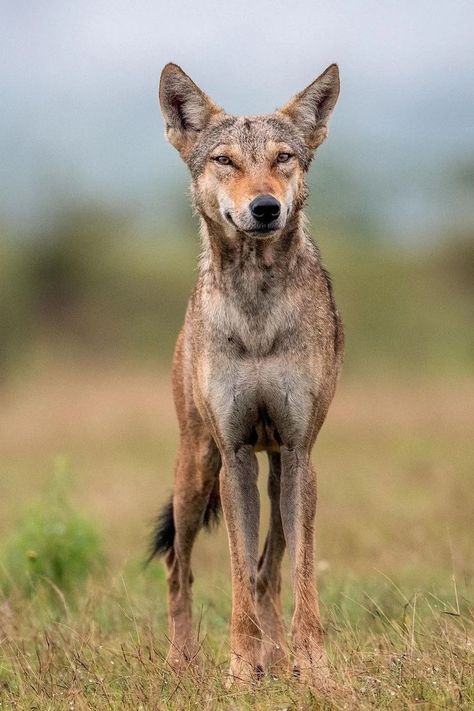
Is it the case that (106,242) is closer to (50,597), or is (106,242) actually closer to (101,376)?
(101,376)

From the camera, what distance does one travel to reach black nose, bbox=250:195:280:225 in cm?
555

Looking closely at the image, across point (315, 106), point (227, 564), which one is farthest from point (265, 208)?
point (227, 564)

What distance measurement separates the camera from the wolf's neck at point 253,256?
19.6 feet

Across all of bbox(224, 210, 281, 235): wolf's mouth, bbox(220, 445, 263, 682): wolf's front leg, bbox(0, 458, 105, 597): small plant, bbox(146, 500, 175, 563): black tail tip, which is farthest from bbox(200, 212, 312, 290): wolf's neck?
bbox(0, 458, 105, 597): small plant

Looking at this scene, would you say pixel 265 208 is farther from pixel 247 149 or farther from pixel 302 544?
pixel 302 544

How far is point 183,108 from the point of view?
6.40m

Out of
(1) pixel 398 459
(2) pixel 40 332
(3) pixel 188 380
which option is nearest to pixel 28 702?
(3) pixel 188 380

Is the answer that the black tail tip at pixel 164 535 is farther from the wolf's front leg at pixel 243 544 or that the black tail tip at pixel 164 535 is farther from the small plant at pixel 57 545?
the small plant at pixel 57 545

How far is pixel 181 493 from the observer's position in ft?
23.2

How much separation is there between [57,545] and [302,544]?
3.23 m

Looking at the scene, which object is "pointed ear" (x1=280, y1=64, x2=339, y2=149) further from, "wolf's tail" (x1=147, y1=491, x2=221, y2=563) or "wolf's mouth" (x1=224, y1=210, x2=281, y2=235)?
"wolf's tail" (x1=147, y1=491, x2=221, y2=563)

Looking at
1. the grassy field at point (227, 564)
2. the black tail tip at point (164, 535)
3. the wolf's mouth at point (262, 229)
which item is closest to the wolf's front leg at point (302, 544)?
the grassy field at point (227, 564)

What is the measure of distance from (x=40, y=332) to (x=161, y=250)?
9.17m

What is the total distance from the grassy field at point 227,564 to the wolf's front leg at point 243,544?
18 centimetres
